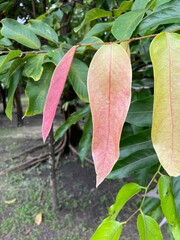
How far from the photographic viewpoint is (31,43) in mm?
561

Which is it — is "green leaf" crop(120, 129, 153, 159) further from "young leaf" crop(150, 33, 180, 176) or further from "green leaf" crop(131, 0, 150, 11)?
"young leaf" crop(150, 33, 180, 176)

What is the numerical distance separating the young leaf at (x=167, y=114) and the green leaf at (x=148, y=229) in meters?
0.28

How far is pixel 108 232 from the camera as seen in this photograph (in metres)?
0.43

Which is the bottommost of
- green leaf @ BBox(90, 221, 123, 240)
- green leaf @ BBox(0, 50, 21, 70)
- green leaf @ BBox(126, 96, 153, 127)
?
green leaf @ BBox(90, 221, 123, 240)

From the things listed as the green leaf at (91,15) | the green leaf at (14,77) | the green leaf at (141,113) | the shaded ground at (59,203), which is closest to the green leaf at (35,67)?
the green leaf at (14,77)

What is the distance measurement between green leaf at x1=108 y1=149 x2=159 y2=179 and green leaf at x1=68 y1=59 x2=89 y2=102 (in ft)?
0.70

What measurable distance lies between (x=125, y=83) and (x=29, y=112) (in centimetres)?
34

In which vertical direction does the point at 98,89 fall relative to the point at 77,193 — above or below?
above

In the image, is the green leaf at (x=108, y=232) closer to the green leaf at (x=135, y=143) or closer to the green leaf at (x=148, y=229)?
the green leaf at (x=148, y=229)

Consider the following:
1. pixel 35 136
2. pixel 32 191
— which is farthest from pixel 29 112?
pixel 35 136

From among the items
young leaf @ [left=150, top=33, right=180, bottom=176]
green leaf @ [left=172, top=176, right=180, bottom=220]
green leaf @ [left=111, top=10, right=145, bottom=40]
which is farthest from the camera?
green leaf @ [left=172, top=176, right=180, bottom=220]

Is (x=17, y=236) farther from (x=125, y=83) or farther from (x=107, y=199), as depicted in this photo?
(x=125, y=83)

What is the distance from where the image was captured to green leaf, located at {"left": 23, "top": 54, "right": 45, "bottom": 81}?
510mm

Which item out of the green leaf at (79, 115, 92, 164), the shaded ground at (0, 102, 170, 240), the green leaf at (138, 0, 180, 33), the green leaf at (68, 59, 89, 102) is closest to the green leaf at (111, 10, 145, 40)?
the green leaf at (138, 0, 180, 33)
